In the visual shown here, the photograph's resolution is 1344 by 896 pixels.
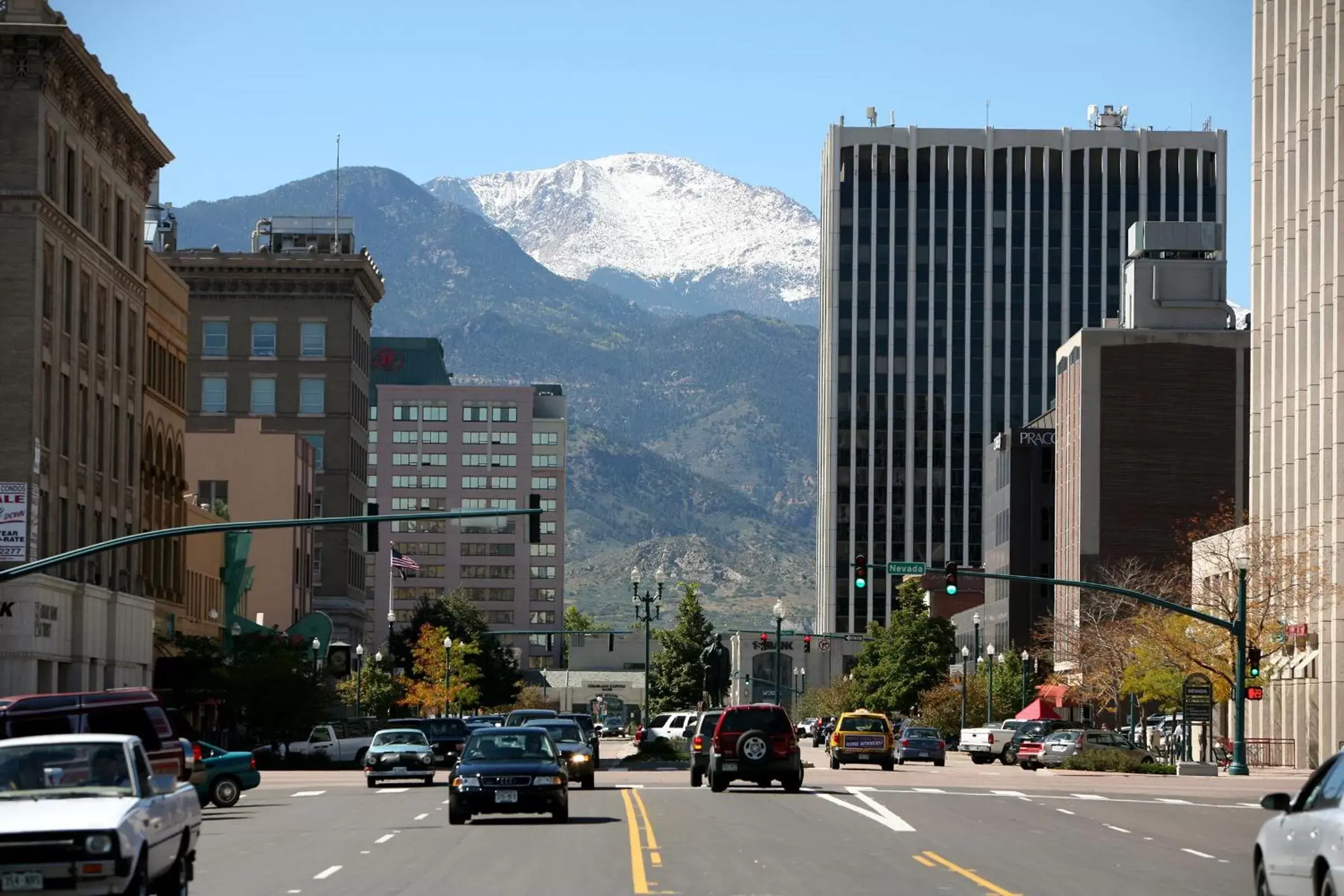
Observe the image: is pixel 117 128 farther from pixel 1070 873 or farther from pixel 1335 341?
pixel 1070 873

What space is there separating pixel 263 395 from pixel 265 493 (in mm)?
27018

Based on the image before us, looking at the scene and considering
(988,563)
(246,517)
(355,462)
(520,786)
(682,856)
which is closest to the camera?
(682,856)

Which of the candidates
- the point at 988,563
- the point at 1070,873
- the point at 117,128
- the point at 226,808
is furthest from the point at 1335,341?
the point at 988,563

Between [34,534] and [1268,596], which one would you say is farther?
[1268,596]

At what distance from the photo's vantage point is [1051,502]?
160750 mm

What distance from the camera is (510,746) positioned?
35.5 m

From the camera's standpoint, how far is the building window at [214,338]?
149250mm

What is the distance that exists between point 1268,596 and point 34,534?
43.1 meters

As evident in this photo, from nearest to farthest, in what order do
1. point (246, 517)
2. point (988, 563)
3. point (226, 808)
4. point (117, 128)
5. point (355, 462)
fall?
1. point (226, 808)
2. point (117, 128)
3. point (246, 517)
4. point (355, 462)
5. point (988, 563)

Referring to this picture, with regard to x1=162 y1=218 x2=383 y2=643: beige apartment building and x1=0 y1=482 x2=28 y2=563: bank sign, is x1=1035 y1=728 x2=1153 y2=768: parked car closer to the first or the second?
x1=0 y1=482 x2=28 y2=563: bank sign

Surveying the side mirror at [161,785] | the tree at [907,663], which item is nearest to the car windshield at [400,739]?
the side mirror at [161,785]

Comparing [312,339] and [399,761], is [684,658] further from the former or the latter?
[399,761]

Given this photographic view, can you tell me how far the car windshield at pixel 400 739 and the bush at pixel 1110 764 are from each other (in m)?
23.1

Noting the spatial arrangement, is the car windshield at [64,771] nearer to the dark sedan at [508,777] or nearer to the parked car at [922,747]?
the dark sedan at [508,777]
